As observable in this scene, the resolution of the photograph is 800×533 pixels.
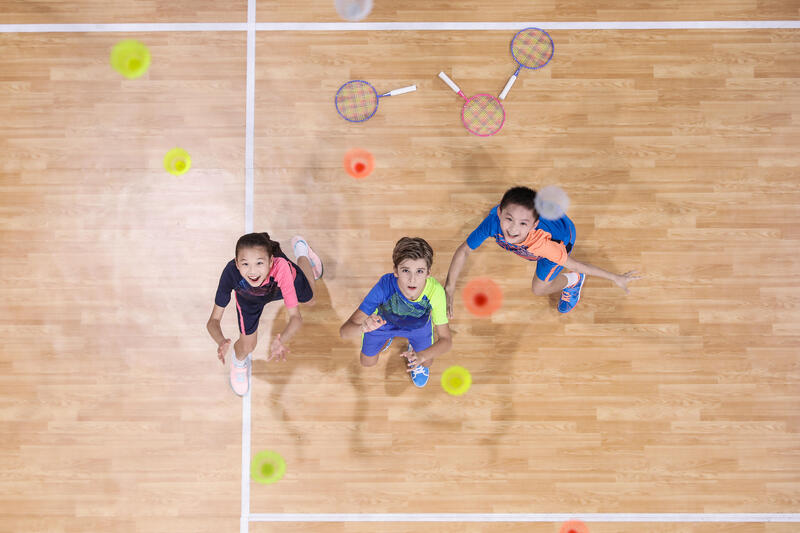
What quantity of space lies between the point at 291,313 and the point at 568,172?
9.09 feet

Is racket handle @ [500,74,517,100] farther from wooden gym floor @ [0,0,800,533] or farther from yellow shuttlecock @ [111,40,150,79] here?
yellow shuttlecock @ [111,40,150,79]

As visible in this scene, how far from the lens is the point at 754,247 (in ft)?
15.6

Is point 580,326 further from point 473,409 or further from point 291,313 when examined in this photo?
point 291,313

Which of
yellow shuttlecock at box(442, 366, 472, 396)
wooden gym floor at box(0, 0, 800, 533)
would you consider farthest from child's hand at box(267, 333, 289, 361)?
yellow shuttlecock at box(442, 366, 472, 396)

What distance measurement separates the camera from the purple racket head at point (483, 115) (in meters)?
4.82

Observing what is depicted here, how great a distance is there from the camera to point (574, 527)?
4570 mm

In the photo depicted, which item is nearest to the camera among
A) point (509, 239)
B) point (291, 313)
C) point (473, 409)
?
point (509, 239)

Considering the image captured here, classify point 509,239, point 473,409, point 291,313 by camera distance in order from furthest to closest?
point 473,409
point 291,313
point 509,239

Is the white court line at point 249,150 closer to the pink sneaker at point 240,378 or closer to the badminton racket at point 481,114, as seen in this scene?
the pink sneaker at point 240,378

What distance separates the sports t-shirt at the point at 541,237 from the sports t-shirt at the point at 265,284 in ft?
4.59

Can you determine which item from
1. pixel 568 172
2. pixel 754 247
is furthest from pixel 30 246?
pixel 754 247

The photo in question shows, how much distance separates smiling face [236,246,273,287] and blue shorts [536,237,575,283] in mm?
2201

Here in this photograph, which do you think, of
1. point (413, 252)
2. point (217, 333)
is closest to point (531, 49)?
point (413, 252)

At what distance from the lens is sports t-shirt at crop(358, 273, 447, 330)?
146 inches
